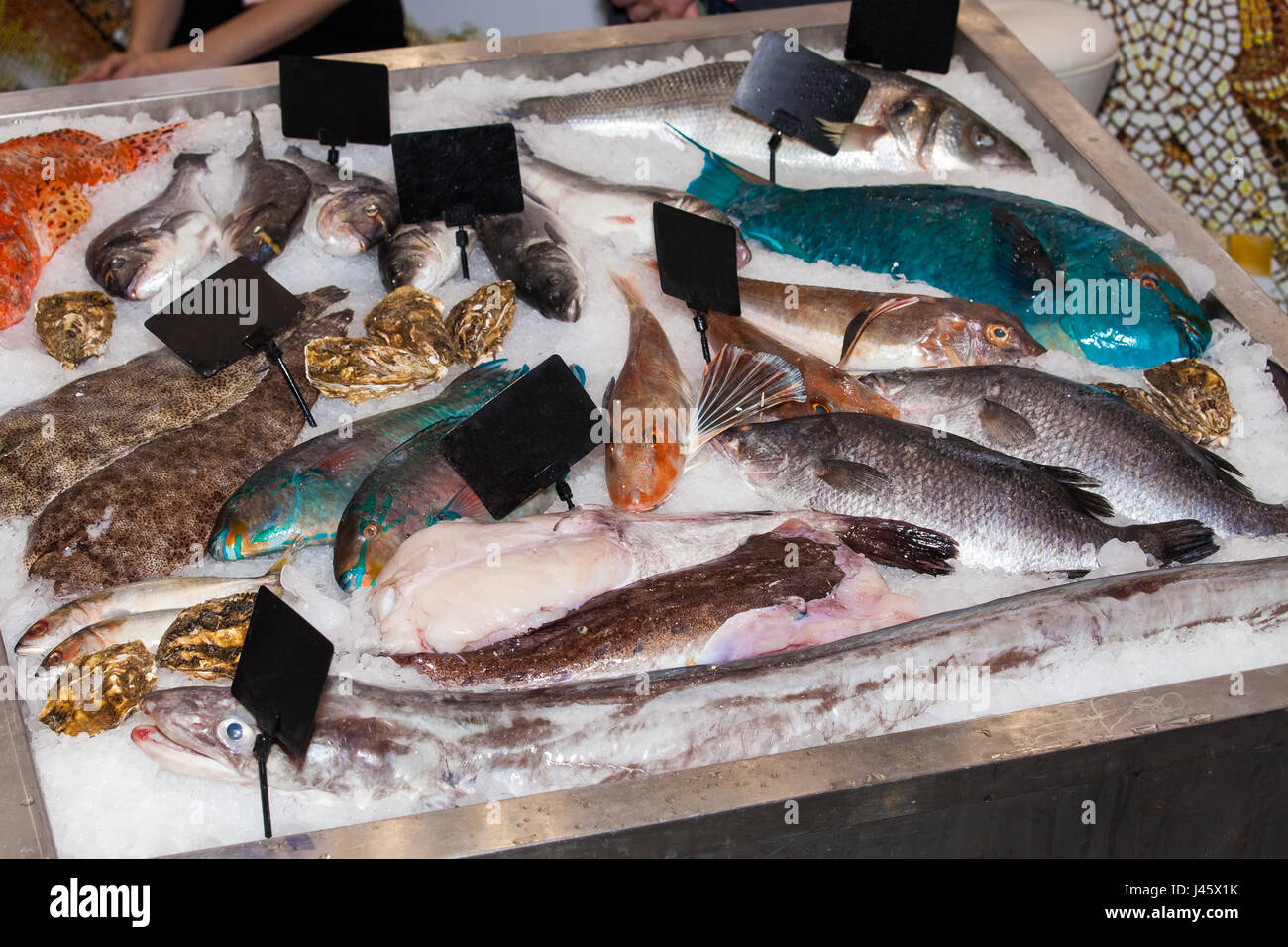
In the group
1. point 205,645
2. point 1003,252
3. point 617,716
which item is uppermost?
point 1003,252

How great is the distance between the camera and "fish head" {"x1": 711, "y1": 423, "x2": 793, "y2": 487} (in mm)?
2277

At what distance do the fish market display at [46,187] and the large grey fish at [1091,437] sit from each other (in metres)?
2.10

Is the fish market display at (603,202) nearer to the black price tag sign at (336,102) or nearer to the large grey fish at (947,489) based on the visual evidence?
the black price tag sign at (336,102)

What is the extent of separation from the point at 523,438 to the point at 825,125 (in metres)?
1.59

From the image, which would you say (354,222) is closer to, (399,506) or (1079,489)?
(399,506)

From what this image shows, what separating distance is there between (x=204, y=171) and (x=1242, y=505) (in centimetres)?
269

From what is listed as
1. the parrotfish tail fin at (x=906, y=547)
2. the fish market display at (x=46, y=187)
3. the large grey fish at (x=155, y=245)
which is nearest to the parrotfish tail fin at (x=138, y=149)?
the fish market display at (x=46, y=187)

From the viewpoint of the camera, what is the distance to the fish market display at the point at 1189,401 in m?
2.38

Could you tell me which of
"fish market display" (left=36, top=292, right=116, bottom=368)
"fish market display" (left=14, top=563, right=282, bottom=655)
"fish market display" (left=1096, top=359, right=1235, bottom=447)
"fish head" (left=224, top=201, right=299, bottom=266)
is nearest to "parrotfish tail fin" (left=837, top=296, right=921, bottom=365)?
"fish market display" (left=1096, top=359, right=1235, bottom=447)

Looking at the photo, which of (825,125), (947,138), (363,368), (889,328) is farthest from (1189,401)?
(363,368)

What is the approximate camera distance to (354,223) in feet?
9.43
